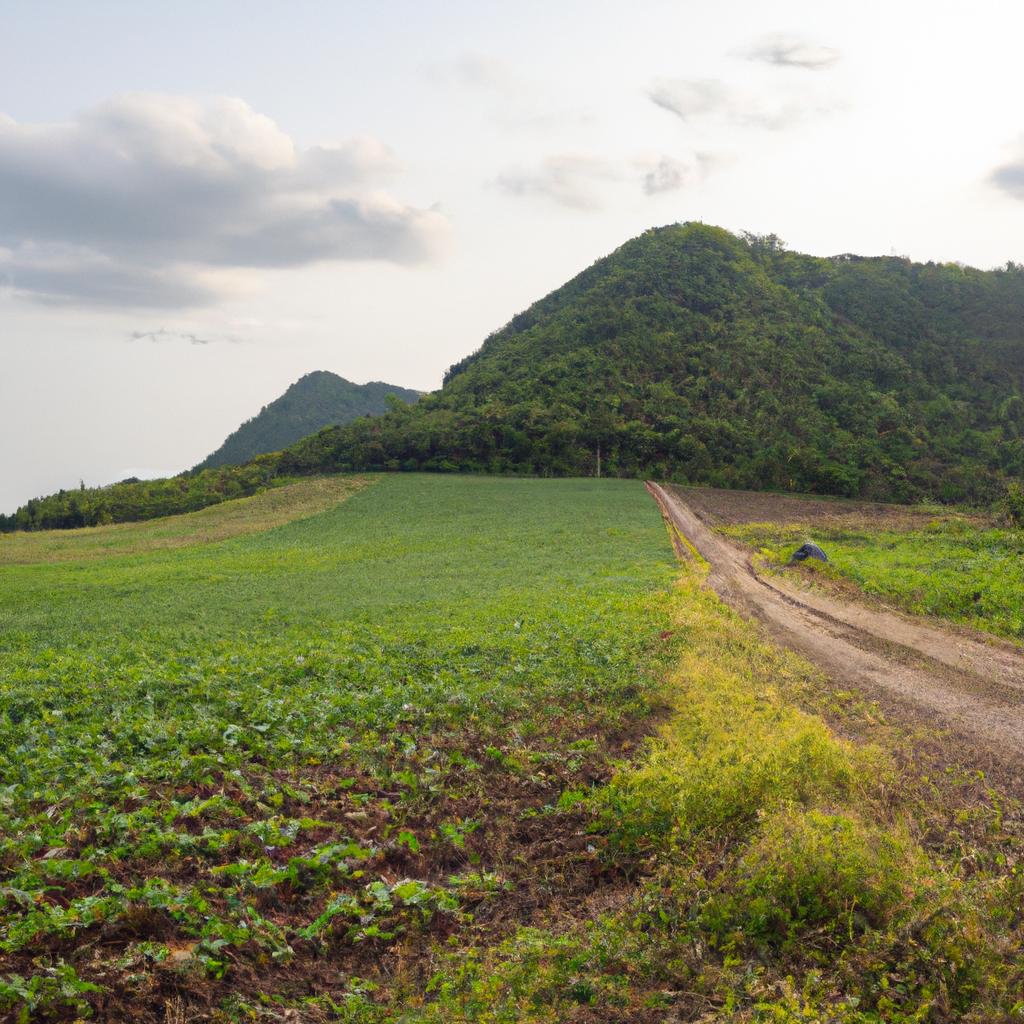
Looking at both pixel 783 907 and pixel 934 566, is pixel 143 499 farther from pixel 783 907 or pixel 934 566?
pixel 783 907

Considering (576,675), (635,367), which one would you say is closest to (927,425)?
(635,367)

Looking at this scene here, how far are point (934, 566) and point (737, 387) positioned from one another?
72004 millimetres

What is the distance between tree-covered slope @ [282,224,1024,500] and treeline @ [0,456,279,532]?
266 inches

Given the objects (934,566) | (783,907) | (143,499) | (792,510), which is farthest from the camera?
(143,499)

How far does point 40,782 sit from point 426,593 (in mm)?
17879

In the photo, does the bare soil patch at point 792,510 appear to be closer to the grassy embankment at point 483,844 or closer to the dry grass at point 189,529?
the dry grass at point 189,529

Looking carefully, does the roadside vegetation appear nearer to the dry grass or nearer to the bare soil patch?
the bare soil patch

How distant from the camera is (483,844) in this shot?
8680 mm

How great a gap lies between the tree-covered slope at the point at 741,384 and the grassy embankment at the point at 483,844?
218 ft

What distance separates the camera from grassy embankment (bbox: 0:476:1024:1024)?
5984 mm

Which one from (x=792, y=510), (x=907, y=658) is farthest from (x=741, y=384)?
(x=907, y=658)

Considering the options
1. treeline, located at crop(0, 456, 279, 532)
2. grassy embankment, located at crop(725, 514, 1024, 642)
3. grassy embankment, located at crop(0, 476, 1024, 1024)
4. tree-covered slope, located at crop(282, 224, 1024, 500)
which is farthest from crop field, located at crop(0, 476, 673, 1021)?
tree-covered slope, located at crop(282, 224, 1024, 500)

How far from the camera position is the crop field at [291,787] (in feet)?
20.9

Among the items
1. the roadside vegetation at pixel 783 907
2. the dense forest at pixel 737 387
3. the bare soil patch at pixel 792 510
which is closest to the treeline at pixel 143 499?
the dense forest at pixel 737 387
